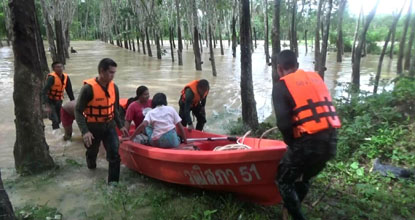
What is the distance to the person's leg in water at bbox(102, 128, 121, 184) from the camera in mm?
4648

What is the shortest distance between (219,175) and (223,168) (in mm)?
128

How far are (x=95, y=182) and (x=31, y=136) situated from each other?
44.3 inches

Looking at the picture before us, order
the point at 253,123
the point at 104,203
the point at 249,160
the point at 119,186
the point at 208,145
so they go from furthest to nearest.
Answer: the point at 253,123
the point at 208,145
the point at 119,186
the point at 104,203
the point at 249,160

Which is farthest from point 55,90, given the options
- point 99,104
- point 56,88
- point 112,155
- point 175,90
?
point 175,90

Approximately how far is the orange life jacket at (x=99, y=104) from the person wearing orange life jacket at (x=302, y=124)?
2.44m

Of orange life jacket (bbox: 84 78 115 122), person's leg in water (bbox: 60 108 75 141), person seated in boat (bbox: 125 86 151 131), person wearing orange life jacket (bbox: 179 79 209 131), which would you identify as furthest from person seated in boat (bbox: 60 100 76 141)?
orange life jacket (bbox: 84 78 115 122)

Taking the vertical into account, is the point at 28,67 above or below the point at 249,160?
above

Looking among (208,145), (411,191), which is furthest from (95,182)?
(411,191)

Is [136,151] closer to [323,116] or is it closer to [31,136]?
[31,136]

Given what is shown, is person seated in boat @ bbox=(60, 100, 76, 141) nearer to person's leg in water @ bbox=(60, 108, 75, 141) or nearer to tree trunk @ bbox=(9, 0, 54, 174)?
person's leg in water @ bbox=(60, 108, 75, 141)

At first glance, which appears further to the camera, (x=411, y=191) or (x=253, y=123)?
(x=253, y=123)

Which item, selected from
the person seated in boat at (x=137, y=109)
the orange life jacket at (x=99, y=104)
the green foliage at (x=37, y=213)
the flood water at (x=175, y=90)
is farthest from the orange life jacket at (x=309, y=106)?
the flood water at (x=175, y=90)

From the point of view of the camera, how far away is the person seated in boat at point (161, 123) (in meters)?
4.78

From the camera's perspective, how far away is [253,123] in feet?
23.5
